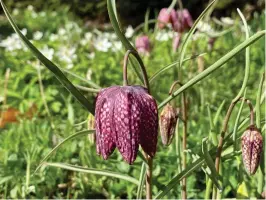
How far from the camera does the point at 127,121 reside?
0.95 m

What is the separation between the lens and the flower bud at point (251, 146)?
43.9 inches

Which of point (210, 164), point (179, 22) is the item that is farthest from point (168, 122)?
point (179, 22)

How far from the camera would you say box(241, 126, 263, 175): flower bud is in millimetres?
1114

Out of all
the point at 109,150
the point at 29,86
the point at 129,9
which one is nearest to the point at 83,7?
the point at 129,9

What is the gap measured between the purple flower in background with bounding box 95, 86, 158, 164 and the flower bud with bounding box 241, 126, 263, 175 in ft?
0.74

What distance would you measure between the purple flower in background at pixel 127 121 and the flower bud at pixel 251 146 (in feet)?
0.74

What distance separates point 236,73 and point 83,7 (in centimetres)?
566

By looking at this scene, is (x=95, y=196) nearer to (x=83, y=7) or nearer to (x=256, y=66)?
(x=256, y=66)

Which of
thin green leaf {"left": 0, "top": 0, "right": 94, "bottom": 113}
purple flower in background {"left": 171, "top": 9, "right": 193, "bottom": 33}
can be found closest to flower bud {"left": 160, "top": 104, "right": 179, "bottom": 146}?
thin green leaf {"left": 0, "top": 0, "right": 94, "bottom": 113}

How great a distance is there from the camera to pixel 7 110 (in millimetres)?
2598

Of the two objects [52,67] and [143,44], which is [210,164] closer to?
[52,67]

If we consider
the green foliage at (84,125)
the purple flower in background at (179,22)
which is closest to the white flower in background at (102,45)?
the green foliage at (84,125)

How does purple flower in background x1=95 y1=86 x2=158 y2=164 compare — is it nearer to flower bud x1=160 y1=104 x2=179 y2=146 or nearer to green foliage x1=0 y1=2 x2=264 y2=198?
flower bud x1=160 y1=104 x2=179 y2=146

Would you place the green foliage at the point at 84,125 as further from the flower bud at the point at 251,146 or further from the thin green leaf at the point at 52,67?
the thin green leaf at the point at 52,67
